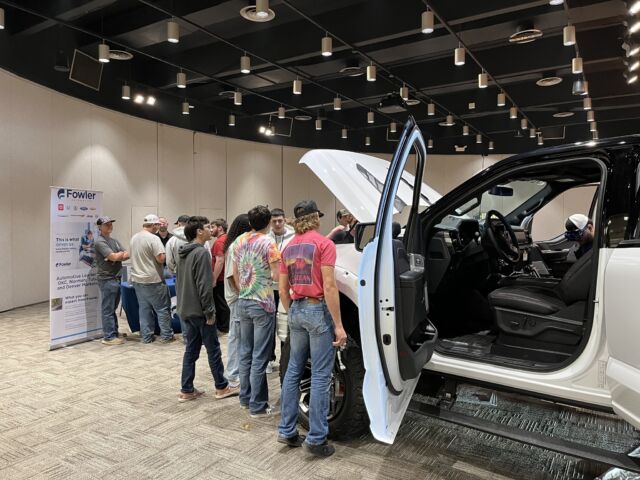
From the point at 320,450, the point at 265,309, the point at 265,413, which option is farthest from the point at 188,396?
the point at 320,450

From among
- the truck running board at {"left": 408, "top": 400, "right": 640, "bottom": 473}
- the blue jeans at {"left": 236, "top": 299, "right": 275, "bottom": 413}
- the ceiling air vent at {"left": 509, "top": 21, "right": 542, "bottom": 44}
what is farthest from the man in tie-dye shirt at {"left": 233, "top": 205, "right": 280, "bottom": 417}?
the ceiling air vent at {"left": 509, "top": 21, "right": 542, "bottom": 44}

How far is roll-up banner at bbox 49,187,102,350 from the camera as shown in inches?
208

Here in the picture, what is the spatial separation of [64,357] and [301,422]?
3118mm

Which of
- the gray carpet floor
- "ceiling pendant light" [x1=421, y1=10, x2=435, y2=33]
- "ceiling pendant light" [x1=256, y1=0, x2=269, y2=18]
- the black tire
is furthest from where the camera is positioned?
"ceiling pendant light" [x1=421, y1=10, x2=435, y2=33]

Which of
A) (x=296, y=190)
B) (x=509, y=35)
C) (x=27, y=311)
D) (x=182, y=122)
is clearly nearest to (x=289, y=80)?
(x=182, y=122)

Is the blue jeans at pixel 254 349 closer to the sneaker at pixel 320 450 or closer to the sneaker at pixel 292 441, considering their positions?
the sneaker at pixel 292 441

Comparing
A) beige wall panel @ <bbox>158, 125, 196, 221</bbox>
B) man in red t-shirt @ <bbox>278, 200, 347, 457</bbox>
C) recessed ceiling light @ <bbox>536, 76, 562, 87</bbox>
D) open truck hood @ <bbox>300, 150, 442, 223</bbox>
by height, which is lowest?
man in red t-shirt @ <bbox>278, 200, 347, 457</bbox>

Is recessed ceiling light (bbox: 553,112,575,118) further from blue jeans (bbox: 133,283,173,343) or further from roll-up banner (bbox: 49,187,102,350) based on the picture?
roll-up banner (bbox: 49,187,102,350)

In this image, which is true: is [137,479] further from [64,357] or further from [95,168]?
[95,168]

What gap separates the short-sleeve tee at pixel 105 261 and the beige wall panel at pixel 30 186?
2.95m

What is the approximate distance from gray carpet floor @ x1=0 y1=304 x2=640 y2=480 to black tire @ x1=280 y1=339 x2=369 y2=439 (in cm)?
11

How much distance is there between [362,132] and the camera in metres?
12.5

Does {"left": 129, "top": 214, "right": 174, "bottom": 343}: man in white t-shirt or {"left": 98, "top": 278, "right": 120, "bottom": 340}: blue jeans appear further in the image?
{"left": 98, "top": 278, "right": 120, "bottom": 340}: blue jeans

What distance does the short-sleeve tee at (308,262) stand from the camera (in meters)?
2.71
